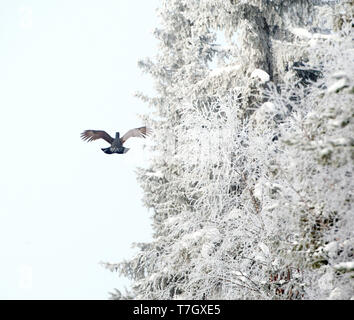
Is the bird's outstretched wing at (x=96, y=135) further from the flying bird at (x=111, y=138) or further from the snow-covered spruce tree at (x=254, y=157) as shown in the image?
the snow-covered spruce tree at (x=254, y=157)

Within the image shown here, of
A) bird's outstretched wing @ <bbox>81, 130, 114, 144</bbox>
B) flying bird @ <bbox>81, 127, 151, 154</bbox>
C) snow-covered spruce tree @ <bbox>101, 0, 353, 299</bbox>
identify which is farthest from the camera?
bird's outstretched wing @ <bbox>81, 130, 114, 144</bbox>

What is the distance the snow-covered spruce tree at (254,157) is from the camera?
5.96 meters

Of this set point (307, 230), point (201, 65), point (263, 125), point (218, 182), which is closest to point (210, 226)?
point (218, 182)

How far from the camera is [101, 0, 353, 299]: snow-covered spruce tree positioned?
5961 millimetres

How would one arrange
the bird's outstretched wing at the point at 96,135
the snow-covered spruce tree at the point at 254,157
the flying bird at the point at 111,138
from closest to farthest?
the snow-covered spruce tree at the point at 254,157
the flying bird at the point at 111,138
the bird's outstretched wing at the point at 96,135

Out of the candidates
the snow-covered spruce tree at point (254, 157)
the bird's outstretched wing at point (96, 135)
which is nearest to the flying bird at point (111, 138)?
the bird's outstretched wing at point (96, 135)

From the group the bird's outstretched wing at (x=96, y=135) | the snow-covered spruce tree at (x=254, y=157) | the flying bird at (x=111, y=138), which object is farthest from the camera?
the bird's outstretched wing at (x=96, y=135)

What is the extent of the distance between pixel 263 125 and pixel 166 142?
5.49 m

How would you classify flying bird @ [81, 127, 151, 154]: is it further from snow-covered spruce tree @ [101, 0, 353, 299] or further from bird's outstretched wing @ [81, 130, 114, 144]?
snow-covered spruce tree @ [101, 0, 353, 299]

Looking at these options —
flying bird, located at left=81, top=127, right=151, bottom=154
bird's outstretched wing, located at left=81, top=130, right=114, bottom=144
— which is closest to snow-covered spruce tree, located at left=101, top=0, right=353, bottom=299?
flying bird, located at left=81, top=127, right=151, bottom=154

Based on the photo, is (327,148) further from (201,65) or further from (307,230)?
(201,65)

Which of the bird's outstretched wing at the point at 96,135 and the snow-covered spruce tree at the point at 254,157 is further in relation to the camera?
the bird's outstretched wing at the point at 96,135

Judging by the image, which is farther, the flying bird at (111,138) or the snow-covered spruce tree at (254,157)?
the flying bird at (111,138)
